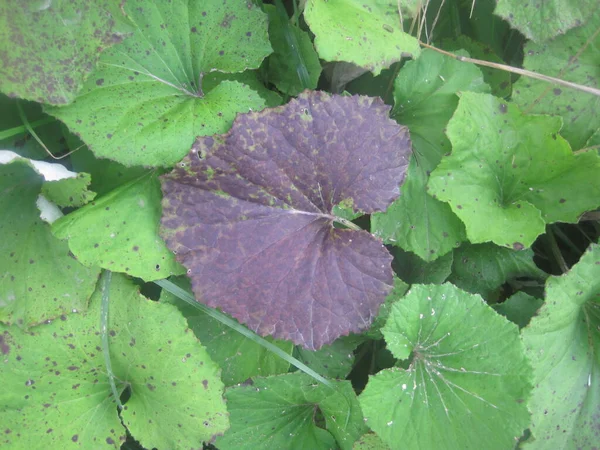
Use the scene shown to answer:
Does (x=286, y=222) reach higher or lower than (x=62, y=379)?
higher

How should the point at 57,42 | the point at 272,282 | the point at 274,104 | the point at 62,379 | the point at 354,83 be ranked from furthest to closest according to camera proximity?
1. the point at 354,83
2. the point at 274,104
3. the point at 62,379
4. the point at 272,282
5. the point at 57,42

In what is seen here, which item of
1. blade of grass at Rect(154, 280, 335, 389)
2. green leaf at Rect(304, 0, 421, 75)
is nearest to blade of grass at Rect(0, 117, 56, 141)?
blade of grass at Rect(154, 280, 335, 389)

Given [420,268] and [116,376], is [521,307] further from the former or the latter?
[116,376]

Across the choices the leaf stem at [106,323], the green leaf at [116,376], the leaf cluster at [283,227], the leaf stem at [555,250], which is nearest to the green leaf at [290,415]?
the leaf cluster at [283,227]

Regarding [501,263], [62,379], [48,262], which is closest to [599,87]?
[501,263]

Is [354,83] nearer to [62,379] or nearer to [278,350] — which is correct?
[278,350]

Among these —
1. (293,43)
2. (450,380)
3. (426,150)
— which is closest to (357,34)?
(293,43)

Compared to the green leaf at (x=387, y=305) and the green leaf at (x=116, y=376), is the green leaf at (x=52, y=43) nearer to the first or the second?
the green leaf at (x=116, y=376)
